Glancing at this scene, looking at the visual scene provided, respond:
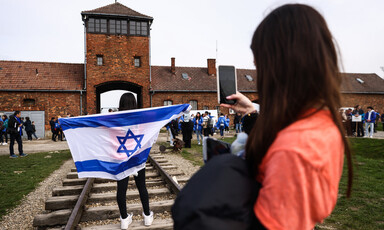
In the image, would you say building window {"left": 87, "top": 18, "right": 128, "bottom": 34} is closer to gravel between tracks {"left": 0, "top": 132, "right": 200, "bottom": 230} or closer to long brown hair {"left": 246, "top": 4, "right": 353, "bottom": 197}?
gravel between tracks {"left": 0, "top": 132, "right": 200, "bottom": 230}

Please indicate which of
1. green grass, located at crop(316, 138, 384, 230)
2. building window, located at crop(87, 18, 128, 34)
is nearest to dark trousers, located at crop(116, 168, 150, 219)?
green grass, located at crop(316, 138, 384, 230)

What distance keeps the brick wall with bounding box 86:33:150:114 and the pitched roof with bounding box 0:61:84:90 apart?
2.41 metres

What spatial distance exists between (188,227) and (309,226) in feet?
1.32

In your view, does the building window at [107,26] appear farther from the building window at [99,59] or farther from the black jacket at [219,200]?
the black jacket at [219,200]

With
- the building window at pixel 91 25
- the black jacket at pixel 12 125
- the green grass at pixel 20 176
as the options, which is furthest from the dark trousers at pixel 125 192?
the building window at pixel 91 25

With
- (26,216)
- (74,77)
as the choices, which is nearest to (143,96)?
(74,77)

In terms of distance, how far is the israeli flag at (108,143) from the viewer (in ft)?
12.7

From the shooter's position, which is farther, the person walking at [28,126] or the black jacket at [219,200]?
the person walking at [28,126]

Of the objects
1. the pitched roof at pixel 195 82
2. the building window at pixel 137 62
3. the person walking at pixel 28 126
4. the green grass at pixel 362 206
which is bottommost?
the green grass at pixel 362 206

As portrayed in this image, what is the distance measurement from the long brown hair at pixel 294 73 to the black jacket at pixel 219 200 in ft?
0.39

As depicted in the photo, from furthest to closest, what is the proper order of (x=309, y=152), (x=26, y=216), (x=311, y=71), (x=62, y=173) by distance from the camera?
(x=62, y=173), (x=26, y=216), (x=311, y=71), (x=309, y=152)

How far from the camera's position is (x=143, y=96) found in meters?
29.0

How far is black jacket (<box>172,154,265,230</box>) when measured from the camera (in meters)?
0.87

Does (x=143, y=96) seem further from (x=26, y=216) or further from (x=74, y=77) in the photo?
(x=26, y=216)
